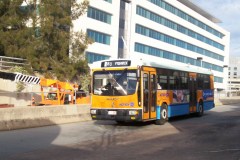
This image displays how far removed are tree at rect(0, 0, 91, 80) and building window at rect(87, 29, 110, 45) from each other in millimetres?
14948

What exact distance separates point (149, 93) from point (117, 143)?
542cm

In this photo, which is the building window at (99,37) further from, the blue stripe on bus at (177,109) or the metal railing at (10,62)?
the blue stripe on bus at (177,109)

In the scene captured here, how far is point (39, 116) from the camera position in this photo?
16.5 m

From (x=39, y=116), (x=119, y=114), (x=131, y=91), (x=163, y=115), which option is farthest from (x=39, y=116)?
(x=163, y=115)

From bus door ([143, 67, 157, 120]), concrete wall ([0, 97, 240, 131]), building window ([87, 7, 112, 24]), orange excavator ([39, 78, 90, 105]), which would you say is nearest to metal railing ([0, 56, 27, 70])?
orange excavator ([39, 78, 90, 105])

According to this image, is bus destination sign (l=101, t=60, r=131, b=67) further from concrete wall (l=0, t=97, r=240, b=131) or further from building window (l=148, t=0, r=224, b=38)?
building window (l=148, t=0, r=224, b=38)

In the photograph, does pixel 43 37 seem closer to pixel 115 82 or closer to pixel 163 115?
pixel 163 115

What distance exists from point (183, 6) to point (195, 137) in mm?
68438

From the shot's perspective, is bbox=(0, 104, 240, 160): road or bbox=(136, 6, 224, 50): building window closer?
bbox=(0, 104, 240, 160): road

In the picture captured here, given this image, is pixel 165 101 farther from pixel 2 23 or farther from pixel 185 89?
pixel 2 23

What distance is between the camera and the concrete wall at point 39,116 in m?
14.8

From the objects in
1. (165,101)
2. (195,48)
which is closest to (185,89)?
(165,101)

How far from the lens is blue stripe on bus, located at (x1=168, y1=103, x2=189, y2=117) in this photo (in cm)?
1977

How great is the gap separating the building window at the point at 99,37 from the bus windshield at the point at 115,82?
106 feet
